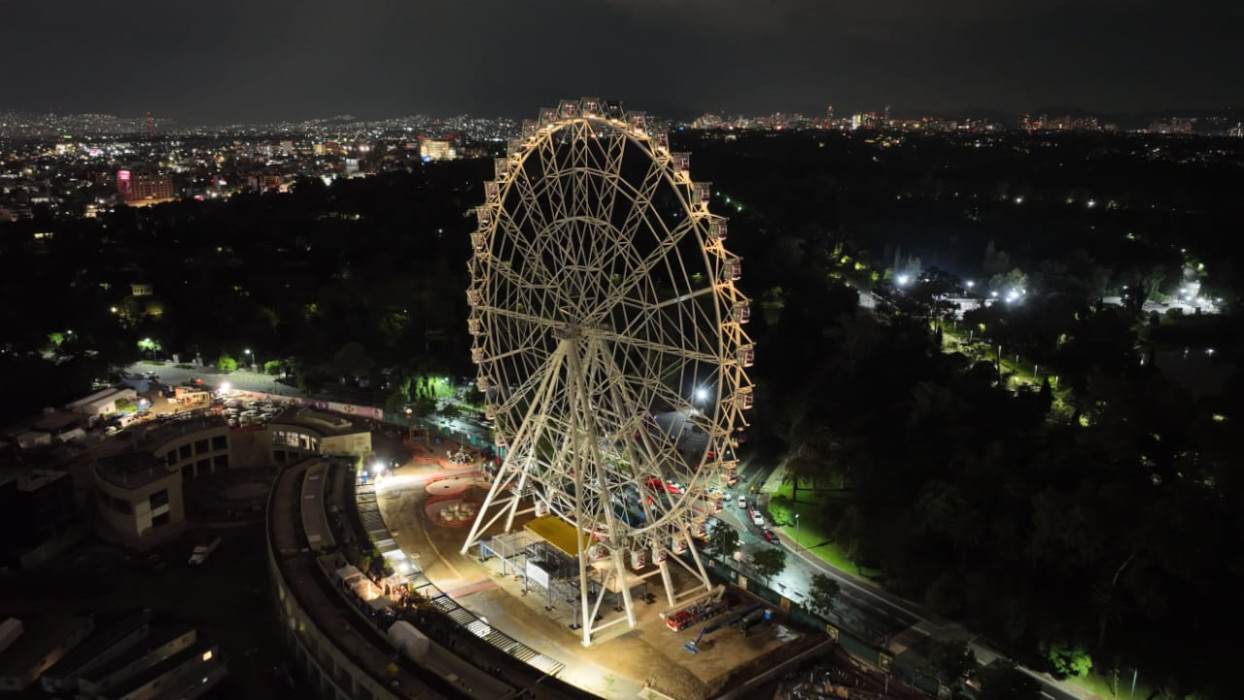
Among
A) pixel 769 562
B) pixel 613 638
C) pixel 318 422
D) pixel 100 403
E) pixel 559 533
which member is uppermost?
pixel 559 533

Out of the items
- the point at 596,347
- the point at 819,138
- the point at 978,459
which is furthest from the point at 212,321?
the point at 819,138

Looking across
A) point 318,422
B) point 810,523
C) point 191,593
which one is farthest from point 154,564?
point 810,523

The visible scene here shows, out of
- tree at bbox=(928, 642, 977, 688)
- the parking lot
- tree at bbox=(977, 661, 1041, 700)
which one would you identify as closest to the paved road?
the parking lot

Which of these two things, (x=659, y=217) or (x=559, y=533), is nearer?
(x=659, y=217)

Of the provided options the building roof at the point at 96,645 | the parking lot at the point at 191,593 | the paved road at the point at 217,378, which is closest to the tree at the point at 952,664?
the parking lot at the point at 191,593

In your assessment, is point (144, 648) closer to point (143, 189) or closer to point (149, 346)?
point (149, 346)

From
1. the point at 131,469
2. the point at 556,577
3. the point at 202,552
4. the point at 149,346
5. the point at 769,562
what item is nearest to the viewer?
the point at 556,577

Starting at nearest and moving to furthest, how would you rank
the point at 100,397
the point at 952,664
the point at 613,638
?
the point at 952,664 → the point at 613,638 → the point at 100,397

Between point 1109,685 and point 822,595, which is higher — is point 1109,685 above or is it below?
below
